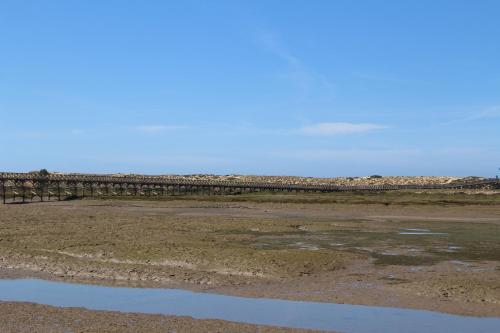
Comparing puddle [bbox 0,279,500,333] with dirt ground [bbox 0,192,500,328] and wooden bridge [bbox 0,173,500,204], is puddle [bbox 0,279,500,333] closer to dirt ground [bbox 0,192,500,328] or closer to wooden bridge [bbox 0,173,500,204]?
dirt ground [bbox 0,192,500,328]

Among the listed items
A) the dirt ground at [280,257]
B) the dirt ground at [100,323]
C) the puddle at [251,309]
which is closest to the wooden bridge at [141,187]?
the dirt ground at [280,257]

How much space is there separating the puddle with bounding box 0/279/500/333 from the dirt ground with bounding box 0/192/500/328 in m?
0.66

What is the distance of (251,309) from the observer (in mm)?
13711

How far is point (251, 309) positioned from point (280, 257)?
684 centimetres

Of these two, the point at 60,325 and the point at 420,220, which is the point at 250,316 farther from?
the point at 420,220

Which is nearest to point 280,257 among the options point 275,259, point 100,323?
point 275,259

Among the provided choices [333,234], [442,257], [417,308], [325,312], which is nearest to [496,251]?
[442,257]

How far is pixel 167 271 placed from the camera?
18.3 meters

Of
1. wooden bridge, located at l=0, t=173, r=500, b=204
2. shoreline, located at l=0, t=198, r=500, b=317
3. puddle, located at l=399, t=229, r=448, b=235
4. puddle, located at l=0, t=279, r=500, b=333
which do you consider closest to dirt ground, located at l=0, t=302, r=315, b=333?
puddle, located at l=0, t=279, r=500, b=333

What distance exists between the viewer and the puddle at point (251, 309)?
12258 millimetres

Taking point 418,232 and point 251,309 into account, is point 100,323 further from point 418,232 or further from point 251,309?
point 418,232

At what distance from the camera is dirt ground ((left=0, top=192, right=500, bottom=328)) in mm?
15570

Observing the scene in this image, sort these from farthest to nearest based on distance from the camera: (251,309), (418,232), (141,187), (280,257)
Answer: (141,187) < (418,232) < (280,257) < (251,309)

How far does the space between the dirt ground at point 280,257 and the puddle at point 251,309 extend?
0.66 m
